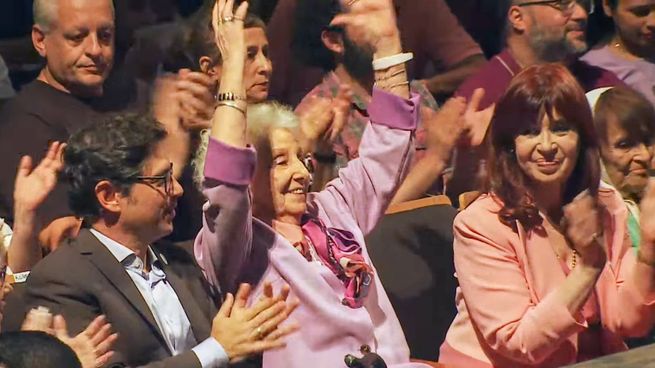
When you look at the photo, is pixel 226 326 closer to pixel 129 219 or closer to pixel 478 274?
pixel 129 219

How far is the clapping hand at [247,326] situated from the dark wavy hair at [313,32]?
3.81ft

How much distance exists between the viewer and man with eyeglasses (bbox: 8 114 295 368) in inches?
145

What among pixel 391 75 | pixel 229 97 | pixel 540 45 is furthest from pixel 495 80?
pixel 229 97

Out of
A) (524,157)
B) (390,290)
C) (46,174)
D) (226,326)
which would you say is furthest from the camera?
(390,290)

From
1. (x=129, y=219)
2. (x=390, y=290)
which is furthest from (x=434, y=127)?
(x=129, y=219)

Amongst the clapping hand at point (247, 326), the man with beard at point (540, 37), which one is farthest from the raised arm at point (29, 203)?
the man with beard at point (540, 37)

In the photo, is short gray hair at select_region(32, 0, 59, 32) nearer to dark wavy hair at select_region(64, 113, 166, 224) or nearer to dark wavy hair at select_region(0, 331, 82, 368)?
dark wavy hair at select_region(64, 113, 166, 224)

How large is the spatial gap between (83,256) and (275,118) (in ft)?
1.94

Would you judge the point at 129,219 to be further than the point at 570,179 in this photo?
No

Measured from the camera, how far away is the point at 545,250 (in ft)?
13.9

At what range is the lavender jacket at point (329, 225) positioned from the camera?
3816 mm

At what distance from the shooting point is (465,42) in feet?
17.3

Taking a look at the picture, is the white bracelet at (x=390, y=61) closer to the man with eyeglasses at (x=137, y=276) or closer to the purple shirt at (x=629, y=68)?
the man with eyeglasses at (x=137, y=276)

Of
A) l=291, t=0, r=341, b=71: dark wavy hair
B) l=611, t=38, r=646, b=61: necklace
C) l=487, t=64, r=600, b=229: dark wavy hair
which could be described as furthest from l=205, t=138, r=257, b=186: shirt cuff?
l=611, t=38, r=646, b=61: necklace
